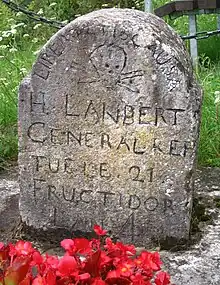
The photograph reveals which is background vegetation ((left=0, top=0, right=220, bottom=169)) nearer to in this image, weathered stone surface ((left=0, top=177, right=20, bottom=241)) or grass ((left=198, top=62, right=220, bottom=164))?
grass ((left=198, top=62, right=220, bottom=164))

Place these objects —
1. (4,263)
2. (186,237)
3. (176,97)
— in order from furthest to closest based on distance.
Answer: (186,237) < (176,97) < (4,263)

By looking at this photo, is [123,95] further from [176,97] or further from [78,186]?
[78,186]

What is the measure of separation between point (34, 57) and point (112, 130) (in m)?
3.59

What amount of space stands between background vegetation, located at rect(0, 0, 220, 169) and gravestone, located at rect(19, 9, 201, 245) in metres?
0.94

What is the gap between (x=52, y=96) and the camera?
107 inches

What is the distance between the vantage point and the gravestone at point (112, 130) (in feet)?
8.47

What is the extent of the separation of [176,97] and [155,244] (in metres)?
0.67

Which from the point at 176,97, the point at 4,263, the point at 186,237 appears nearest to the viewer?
the point at 4,263

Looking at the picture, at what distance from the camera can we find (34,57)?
612 cm

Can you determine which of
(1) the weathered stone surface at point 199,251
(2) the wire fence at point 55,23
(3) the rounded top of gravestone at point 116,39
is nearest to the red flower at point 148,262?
(1) the weathered stone surface at point 199,251

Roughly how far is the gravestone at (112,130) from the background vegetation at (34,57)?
94 centimetres

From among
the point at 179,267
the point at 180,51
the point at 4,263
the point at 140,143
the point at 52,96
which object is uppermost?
the point at 180,51

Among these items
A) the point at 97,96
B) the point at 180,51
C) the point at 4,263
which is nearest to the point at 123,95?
the point at 97,96

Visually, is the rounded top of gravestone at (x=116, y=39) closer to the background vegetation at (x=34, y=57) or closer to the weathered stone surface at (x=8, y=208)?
the weathered stone surface at (x=8, y=208)
